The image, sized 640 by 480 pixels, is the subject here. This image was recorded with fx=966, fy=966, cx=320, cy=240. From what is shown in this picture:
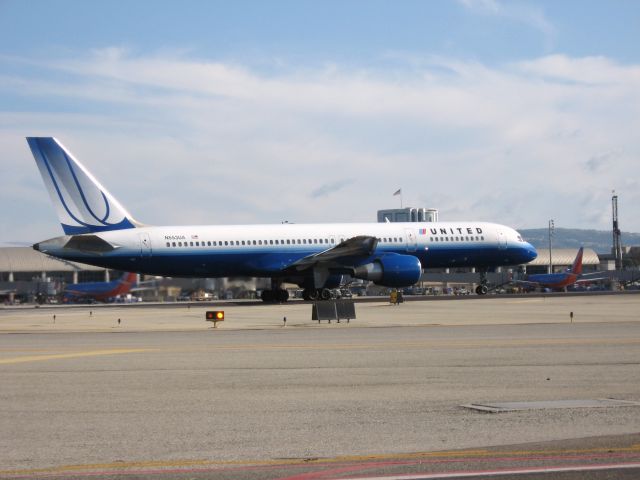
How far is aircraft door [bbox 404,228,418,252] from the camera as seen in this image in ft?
198

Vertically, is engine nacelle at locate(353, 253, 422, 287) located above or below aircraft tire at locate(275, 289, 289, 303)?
above

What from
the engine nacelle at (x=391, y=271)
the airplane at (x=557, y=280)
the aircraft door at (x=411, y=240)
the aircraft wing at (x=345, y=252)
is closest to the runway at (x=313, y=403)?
the aircraft wing at (x=345, y=252)

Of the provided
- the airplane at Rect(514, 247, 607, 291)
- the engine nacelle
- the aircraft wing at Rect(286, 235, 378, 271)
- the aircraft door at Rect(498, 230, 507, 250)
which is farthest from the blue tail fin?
the airplane at Rect(514, 247, 607, 291)

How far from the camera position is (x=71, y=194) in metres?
57.0

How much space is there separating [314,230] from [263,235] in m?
3.49

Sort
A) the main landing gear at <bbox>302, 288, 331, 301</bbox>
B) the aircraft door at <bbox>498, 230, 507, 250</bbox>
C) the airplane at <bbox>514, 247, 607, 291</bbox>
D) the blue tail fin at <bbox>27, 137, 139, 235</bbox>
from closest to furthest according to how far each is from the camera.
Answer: the blue tail fin at <bbox>27, 137, 139, 235</bbox> → the main landing gear at <bbox>302, 288, 331, 301</bbox> → the aircraft door at <bbox>498, 230, 507, 250</bbox> → the airplane at <bbox>514, 247, 607, 291</bbox>

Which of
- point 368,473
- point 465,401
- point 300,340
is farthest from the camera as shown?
point 300,340

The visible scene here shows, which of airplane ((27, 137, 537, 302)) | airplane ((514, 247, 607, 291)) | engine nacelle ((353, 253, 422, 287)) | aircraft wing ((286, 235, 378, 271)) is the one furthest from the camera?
airplane ((514, 247, 607, 291))

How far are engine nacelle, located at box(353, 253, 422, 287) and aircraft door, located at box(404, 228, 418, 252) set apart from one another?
3116mm

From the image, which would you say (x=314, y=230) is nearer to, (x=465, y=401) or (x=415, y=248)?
(x=415, y=248)

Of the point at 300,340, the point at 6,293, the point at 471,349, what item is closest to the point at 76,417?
the point at 471,349

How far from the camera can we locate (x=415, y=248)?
6050 cm

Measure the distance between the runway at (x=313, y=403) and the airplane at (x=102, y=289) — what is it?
182 feet

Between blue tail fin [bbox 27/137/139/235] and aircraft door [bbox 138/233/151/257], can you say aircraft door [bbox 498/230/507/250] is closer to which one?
aircraft door [bbox 138/233/151/257]
